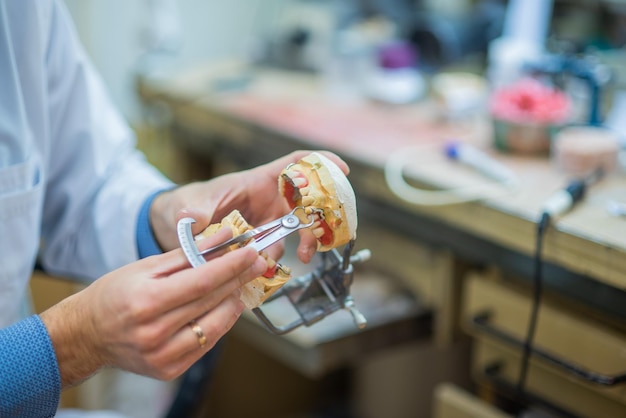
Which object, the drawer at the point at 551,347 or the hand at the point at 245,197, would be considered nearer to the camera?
the hand at the point at 245,197

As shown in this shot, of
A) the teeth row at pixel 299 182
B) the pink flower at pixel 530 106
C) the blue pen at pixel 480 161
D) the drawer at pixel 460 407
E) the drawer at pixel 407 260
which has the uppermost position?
the teeth row at pixel 299 182

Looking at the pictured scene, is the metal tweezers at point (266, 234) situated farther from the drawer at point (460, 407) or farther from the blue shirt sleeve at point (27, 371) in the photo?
the drawer at point (460, 407)

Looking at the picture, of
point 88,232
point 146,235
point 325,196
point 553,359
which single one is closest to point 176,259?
point 325,196

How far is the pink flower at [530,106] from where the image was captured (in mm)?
1168

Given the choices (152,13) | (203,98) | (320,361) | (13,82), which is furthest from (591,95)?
(152,13)

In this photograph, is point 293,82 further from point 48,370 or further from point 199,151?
point 48,370

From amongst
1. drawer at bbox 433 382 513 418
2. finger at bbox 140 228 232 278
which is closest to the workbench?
drawer at bbox 433 382 513 418

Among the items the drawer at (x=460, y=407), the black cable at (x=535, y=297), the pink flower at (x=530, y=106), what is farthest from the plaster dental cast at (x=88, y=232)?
the pink flower at (x=530, y=106)

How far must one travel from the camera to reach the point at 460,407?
40.3 inches

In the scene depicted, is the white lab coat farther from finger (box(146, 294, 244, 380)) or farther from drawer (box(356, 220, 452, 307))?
drawer (box(356, 220, 452, 307))

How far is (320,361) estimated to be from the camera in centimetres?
112

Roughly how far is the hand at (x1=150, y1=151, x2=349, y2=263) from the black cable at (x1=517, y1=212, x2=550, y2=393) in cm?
30

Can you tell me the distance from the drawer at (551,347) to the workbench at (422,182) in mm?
28

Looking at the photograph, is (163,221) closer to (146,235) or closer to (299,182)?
(146,235)
